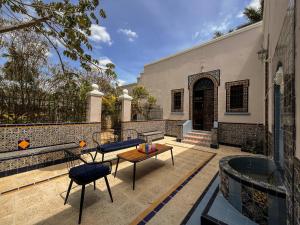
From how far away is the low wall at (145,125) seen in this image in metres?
6.71

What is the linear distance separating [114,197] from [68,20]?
350 centimetres

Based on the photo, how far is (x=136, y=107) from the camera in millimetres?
9031

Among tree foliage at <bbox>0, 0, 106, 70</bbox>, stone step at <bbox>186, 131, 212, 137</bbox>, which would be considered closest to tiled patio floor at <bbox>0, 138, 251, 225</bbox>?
tree foliage at <bbox>0, 0, 106, 70</bbox>

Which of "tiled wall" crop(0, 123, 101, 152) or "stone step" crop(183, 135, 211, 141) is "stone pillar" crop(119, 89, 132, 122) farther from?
"stone step" crop(183, 135, 211, 141)

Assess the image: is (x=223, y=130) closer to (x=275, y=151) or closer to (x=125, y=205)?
(x=275, y=151)

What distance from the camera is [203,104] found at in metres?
8.12

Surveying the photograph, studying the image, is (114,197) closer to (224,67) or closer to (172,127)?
(172,127)

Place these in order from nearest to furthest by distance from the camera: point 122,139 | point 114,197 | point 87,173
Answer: point 87,173
point 114,197
point 122,139

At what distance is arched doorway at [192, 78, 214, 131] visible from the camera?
7781 millimetres

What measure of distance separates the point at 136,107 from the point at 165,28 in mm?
4870

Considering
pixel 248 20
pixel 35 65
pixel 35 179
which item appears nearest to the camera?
pixel 35 179

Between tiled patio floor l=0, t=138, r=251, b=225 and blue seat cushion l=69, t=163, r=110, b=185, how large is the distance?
552 millimetres

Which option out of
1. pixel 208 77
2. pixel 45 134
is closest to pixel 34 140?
pixel 45 134

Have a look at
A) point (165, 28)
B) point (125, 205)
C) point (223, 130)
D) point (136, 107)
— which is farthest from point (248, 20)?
point (125, 205)
